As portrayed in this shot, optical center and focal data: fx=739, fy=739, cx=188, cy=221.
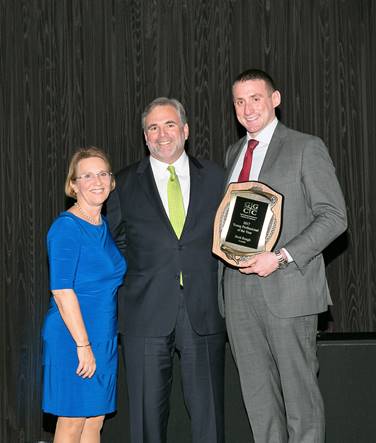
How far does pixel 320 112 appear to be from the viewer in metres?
4.07

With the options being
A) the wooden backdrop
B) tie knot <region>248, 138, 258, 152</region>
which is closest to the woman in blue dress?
tie knot <region>248, 138, 258, 152</region>

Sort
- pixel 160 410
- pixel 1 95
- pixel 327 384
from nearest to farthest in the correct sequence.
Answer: pixel 160 410, pixel 327 384, pixel 1 95

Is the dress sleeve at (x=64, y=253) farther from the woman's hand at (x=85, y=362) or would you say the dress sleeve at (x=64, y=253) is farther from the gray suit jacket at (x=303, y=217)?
the gray suit jacket at (x=303, y=217)

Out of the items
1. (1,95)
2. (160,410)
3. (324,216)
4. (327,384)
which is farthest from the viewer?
(1,95)

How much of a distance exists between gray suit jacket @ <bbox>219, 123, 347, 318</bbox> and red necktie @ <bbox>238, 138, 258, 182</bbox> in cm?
8

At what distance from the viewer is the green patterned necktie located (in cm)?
312

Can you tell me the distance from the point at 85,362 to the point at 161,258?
0.52m

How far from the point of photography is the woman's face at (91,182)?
119 inches

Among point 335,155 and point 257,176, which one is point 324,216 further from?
point 335,155

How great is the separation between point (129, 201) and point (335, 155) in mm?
1419

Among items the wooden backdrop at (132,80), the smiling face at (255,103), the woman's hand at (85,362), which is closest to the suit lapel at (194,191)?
the smiling face at (255,103)

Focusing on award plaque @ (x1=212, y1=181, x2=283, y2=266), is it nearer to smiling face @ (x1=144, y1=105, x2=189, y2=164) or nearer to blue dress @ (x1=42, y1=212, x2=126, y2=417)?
smiling face @ (x1=144, y1=105, x2=189, y2=164)

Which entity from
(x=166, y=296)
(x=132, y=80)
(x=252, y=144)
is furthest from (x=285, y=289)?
(x=132, y=80)

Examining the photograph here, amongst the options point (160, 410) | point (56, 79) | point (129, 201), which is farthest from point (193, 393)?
point (56, 79)
